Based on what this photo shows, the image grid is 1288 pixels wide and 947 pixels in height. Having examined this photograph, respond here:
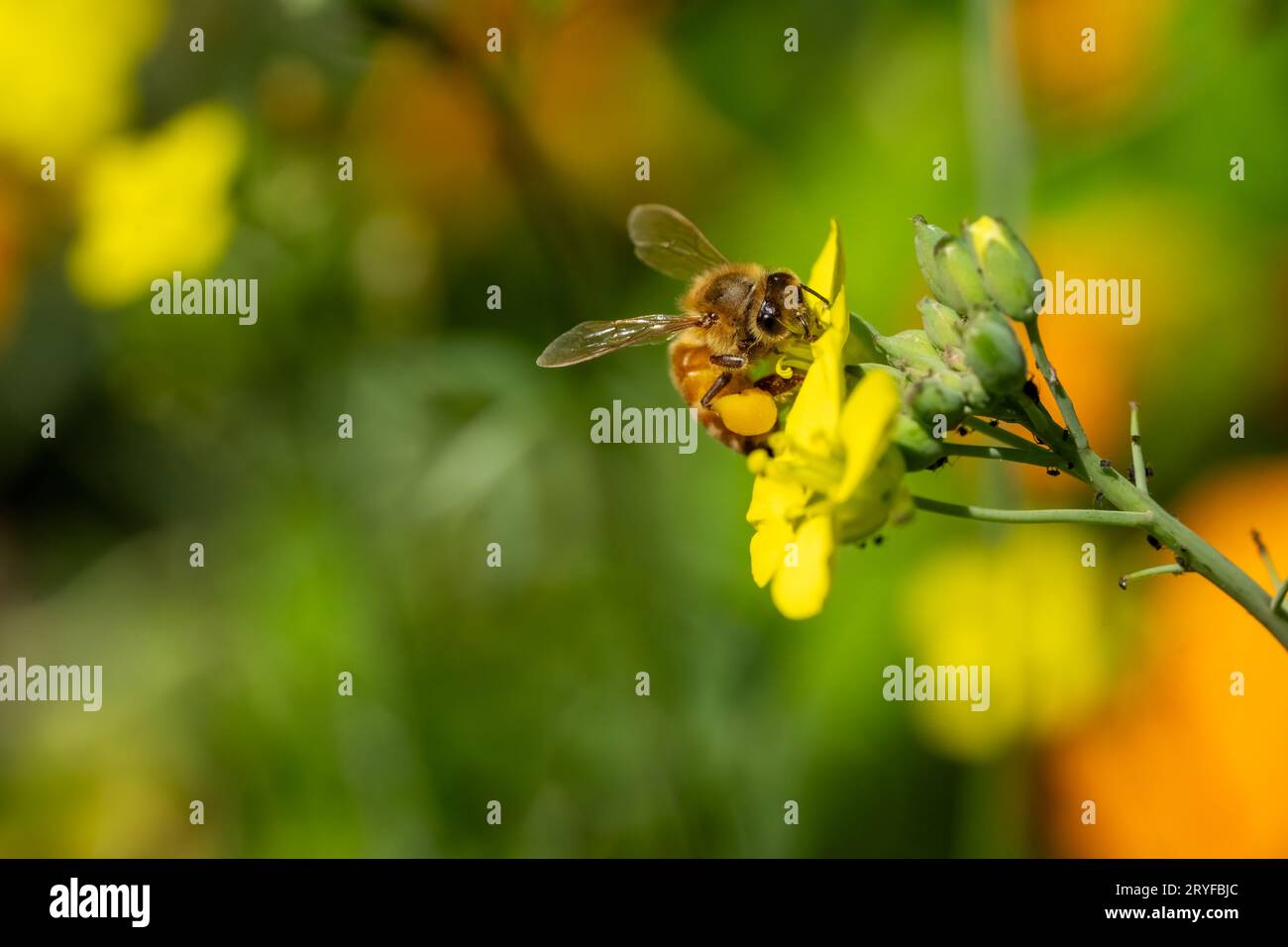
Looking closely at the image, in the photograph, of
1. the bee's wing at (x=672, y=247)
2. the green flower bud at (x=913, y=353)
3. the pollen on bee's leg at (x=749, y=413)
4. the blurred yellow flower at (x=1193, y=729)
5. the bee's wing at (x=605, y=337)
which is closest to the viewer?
the green flower bud at (x=913, y=353)

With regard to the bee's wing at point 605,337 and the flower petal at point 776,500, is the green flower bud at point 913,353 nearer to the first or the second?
the flower petal at point 776,500

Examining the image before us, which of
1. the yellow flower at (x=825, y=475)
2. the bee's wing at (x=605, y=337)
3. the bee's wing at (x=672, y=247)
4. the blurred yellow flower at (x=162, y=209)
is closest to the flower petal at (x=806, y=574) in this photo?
the yellow flower at (x=825, y=475)

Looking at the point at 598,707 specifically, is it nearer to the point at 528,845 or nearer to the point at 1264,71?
the point at 528,845

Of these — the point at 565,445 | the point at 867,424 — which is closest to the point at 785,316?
the point at 867,424

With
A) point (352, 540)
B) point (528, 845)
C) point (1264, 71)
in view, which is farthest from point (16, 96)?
point (1264, 71)

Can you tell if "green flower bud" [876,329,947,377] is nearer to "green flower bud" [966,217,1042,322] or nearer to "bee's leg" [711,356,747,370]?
"green flower bud" [966,217,1042,322]

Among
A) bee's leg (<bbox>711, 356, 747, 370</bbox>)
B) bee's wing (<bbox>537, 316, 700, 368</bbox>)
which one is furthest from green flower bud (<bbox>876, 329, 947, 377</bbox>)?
bee's wing (<bbox>537, 316, 700, 368</bbox>)
